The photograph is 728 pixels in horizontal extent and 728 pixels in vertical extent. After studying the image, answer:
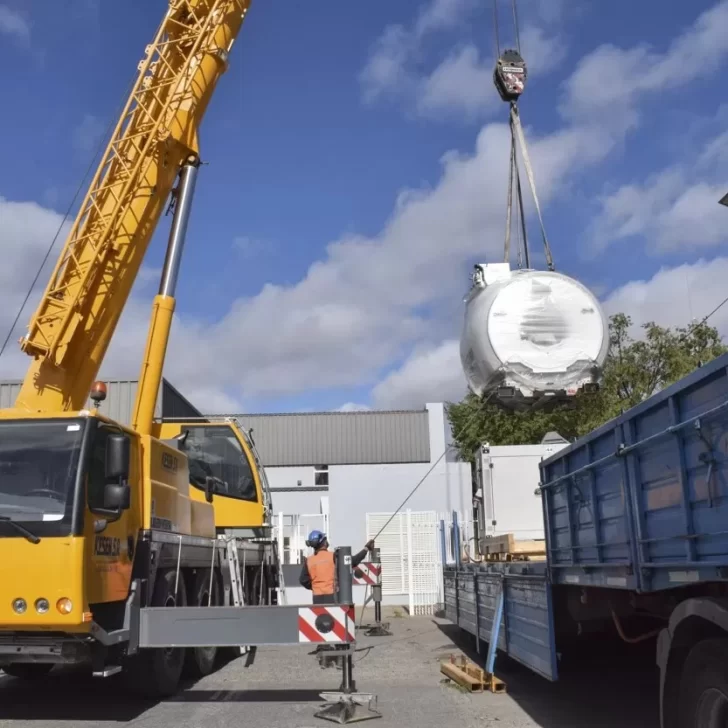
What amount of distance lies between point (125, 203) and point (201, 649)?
5.05 m

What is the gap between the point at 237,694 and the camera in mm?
8336

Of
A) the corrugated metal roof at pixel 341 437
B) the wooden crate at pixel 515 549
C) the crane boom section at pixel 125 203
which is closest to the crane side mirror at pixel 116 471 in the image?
the crane boom section at pixel 125 203

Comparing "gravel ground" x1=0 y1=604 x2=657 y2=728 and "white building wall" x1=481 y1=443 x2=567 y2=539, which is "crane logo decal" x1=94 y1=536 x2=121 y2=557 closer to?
"gravel ground" x1=0 y1=604 x2=657 y2=728

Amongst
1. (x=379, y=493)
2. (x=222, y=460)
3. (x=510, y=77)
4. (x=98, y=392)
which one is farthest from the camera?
(x=379, y=493)

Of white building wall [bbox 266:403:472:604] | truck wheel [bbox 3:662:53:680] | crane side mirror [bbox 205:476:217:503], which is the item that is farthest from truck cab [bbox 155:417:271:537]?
white building wall [bbox 266:403:472:604]

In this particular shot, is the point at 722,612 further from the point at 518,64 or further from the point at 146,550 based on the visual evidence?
the point at 518,64

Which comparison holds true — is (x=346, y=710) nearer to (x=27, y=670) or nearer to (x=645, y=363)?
(x=27, y=670)

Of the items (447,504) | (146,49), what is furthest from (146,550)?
(447,504)

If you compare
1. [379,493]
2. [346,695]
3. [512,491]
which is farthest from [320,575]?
[379,493]

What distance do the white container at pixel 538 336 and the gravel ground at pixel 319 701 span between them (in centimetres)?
280

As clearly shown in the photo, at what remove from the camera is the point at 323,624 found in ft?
22.5

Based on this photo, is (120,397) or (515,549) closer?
(515,549)

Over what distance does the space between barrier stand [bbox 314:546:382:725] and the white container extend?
7.10 ft

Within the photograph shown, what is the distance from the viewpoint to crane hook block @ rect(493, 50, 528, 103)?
318 inches
